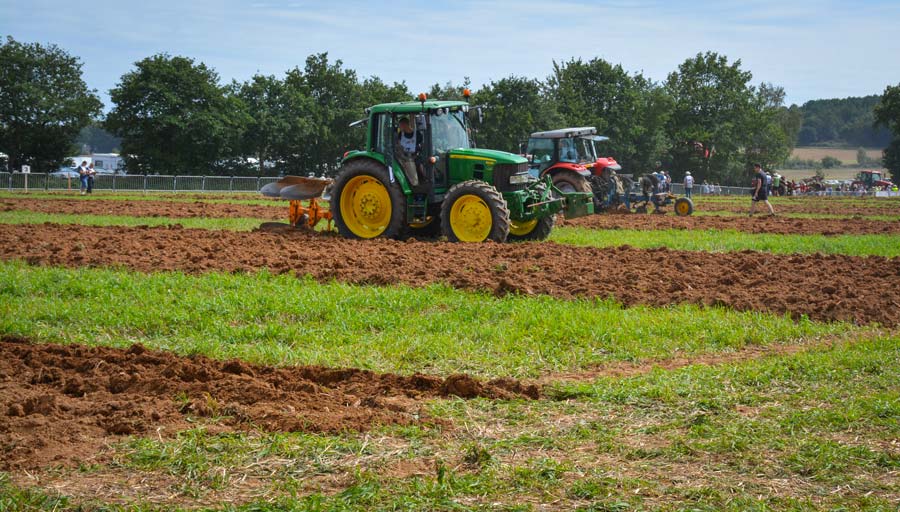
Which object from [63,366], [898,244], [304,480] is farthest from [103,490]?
[898,244]

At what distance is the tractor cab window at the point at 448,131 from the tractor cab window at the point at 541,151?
9523mm

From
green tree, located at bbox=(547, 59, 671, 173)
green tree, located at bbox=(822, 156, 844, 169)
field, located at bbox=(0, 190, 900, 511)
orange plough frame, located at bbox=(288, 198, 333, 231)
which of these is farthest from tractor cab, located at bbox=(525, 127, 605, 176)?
green tree, located at bbox=(822, 156, 844, 169)

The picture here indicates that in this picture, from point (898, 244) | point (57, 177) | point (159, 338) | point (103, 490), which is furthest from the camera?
point (57, 177)

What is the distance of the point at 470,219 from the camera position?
16.2 metres

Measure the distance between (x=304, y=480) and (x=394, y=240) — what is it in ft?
39.0

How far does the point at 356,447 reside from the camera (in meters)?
5.36

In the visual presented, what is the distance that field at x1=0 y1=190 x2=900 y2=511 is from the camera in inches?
189

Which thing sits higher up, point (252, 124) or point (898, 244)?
point (252, 124)

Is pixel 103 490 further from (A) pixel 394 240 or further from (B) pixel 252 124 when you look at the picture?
(B) pixel 252 124

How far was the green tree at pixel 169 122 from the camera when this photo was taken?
5803cm

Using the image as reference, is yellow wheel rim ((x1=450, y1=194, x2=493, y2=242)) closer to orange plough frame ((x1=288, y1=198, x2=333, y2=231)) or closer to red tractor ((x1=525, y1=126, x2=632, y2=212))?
orange plough frame ((x1=288, y1=198, x2=333, y2=231))

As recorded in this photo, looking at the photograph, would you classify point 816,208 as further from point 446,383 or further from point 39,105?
→ point 39,105

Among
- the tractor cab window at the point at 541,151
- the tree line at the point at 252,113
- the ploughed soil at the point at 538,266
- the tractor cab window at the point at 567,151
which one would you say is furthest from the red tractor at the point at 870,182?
the ploughed soil at the point at 538,266

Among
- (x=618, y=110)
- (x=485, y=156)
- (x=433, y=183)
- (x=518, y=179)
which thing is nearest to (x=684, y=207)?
(x=518, y=179)
